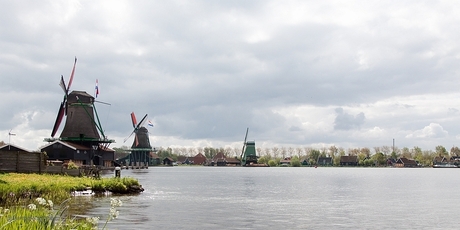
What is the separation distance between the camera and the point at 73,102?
104188mm

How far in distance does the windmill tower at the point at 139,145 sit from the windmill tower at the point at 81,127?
44.5 m

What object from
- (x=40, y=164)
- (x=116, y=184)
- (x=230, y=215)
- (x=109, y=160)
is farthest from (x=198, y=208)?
(x=109, y=160)

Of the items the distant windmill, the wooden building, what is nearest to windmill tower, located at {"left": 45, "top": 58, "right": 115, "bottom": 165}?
the wooden building

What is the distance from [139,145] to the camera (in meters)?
155

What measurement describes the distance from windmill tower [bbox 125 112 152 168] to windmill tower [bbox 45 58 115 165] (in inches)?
1753

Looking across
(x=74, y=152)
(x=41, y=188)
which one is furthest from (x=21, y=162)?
(x=74, y=152)

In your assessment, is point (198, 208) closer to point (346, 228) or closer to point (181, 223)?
point (181, 223)

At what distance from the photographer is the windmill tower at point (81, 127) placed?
331 feet

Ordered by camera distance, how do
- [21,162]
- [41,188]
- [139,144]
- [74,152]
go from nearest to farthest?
[41,188] → [21,162] → [74,152] → [139,144]

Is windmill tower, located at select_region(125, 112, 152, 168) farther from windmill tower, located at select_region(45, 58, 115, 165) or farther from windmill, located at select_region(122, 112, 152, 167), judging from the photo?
windmill tower, located at select_region(45, 58, 115, 165)

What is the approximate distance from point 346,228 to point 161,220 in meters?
8.93

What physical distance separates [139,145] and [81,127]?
2098 inches

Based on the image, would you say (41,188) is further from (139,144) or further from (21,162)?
(139,144)

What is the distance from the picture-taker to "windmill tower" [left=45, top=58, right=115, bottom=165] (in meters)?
101
